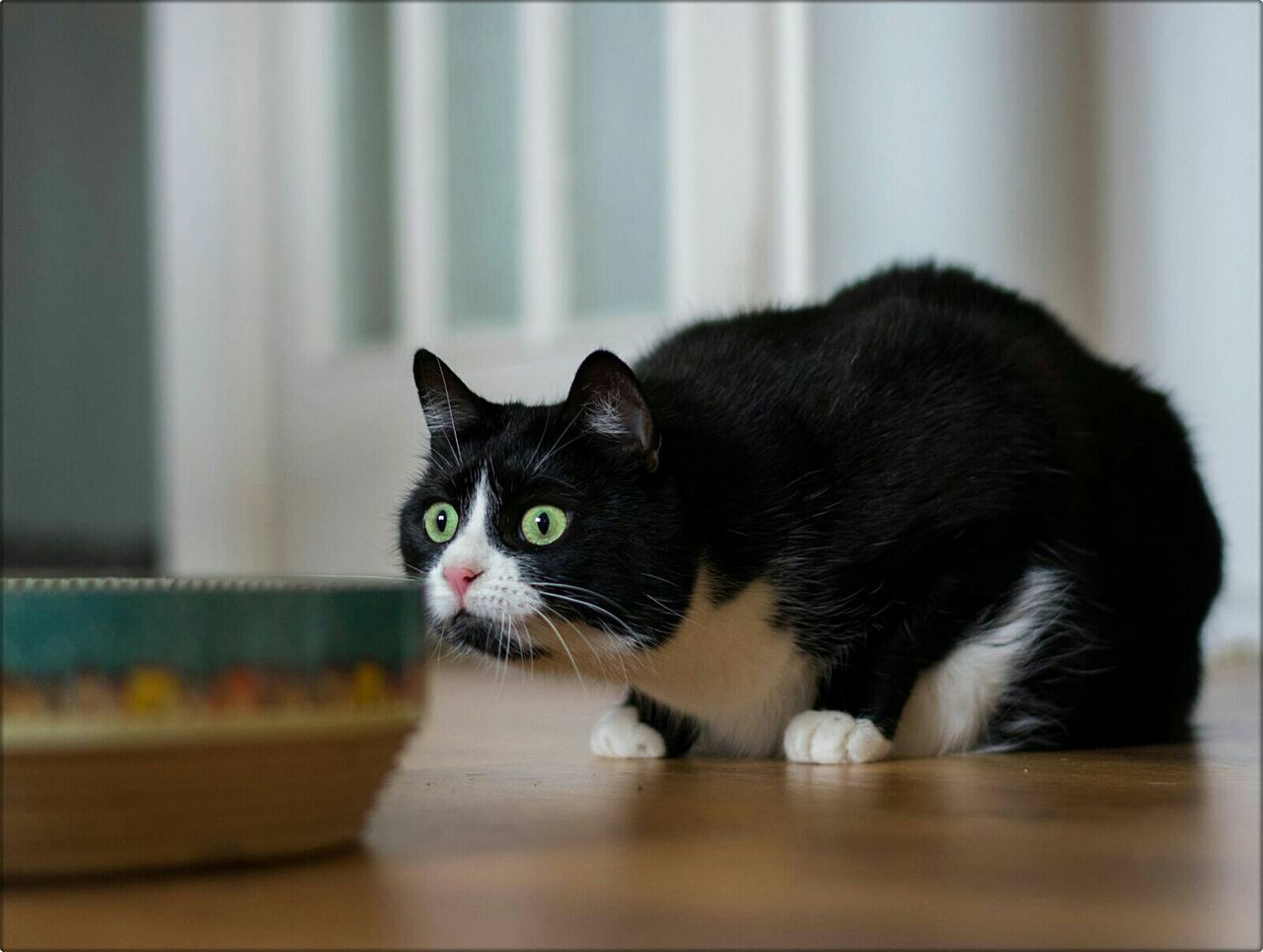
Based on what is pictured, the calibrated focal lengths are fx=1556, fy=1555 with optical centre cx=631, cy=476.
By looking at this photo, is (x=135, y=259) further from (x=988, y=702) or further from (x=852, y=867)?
(x=852, y=867)

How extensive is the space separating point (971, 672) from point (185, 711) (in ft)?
2.35

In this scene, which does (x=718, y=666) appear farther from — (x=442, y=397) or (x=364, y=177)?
(x=364, y=177)

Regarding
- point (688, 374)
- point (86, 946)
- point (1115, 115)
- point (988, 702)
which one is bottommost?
point (988, 702)

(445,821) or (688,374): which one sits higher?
(688,374)

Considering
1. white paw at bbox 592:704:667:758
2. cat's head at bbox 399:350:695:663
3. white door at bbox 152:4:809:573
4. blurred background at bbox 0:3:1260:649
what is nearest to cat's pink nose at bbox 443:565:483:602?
cat's head at bbox 399:350:695:663

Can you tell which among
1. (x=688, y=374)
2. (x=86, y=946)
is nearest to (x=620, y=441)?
(x=688, y=374)

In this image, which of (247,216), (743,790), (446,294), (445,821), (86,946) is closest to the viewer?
(86,946)

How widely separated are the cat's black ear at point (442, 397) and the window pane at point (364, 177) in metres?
1.81

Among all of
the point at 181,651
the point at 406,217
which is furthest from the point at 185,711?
the point at 406,217

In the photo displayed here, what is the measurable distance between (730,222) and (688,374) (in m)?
1.18

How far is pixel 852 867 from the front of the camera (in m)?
0.64

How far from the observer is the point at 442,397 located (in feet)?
3.57

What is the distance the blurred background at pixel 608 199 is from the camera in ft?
7.07

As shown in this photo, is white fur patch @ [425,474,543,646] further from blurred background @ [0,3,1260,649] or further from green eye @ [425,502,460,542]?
blurred background @ [0,3,1260,649]
